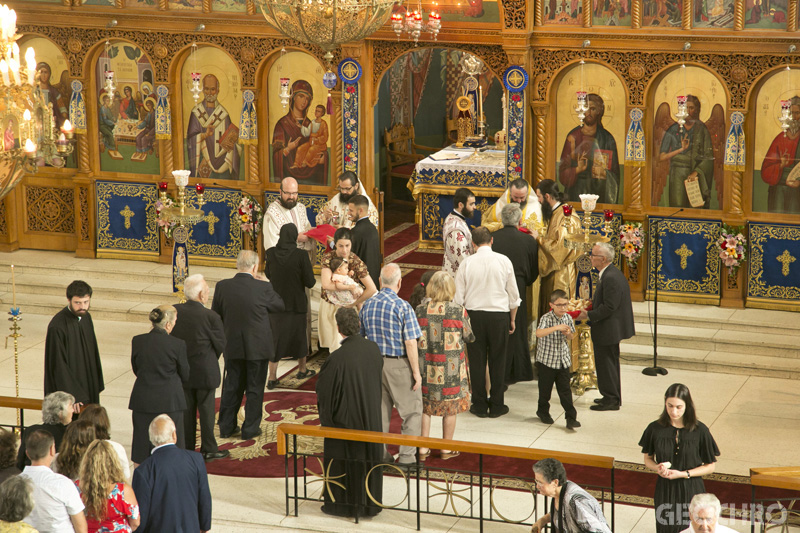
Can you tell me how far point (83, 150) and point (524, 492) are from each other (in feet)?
29.6

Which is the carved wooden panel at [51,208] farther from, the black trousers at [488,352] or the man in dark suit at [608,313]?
the man in dark suit at [608,313]

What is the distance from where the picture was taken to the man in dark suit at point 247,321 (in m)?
10.8

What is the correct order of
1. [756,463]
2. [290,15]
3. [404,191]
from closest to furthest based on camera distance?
1. [290,15]
2. [756,463]
3. [404,191]

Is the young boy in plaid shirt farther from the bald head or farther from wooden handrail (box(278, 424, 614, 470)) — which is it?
the bald head

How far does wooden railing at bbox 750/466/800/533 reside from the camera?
7961 mm

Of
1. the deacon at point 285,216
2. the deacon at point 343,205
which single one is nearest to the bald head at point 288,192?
the deacon at point 285,216

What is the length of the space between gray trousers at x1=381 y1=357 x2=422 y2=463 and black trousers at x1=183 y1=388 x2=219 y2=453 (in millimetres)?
1513

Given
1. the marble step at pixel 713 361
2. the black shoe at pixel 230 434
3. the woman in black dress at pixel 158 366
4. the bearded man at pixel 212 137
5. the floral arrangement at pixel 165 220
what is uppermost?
the bearded man at pixel 212 137

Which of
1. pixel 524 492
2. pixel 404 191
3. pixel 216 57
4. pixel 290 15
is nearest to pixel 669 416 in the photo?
pixel 524 492

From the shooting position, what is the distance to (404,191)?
20.0m

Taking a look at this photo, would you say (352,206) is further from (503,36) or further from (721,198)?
(721,198)

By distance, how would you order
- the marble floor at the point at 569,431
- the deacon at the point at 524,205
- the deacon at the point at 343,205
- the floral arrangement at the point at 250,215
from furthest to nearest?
the floral arrangement at the point at 250,215
the deacon at the point at 343,205
the deacon at the point at 524,205
the marble floor at the point at 569,431

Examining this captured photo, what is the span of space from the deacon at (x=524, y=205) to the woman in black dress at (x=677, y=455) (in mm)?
4292

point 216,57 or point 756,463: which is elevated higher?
point 216,57
